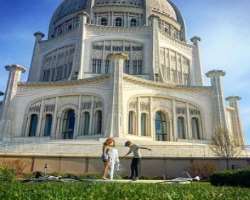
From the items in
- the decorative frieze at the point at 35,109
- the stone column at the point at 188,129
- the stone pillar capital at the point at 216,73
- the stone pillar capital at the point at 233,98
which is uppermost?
the stone pillar capital at the point at 216,73

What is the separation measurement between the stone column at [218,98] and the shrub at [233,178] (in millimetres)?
20795

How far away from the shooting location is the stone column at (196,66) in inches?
1629

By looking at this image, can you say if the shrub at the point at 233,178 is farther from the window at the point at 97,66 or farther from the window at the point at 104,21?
the window at the point at 104,21

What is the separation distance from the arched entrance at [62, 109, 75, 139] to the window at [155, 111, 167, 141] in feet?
30.1

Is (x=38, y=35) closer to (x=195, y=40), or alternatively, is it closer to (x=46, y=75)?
(x=46, y=75)

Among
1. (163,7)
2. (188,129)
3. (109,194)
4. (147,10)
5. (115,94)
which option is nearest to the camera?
(109,194)

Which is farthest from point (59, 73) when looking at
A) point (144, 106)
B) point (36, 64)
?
point (144, 106)

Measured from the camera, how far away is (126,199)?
4.11m

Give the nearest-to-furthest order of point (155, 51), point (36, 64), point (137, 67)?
point (155, 51)
point (137, 67)
point (36, 64)

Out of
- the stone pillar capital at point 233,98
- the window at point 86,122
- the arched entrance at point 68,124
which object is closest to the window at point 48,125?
the arched entrance at point 68,124

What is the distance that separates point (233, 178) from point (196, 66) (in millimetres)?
35243

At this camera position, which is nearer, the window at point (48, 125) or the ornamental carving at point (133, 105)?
the ornamental carving at point (133, 105)

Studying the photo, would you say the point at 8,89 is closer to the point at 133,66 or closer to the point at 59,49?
the point at 59,49

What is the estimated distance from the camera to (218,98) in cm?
3100
